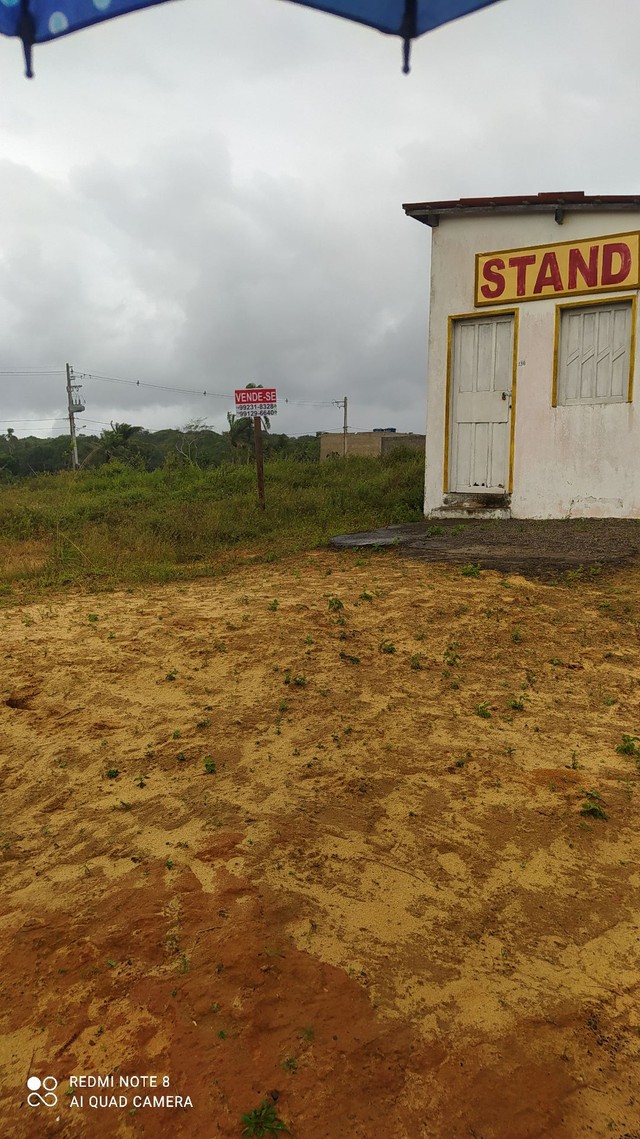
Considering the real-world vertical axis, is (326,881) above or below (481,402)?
below

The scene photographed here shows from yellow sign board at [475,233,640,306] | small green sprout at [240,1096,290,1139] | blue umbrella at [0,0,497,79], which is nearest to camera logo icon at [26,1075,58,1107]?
small green sprout at [240,1096,290,1139]

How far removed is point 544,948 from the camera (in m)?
2.35

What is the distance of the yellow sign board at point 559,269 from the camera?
8.16m

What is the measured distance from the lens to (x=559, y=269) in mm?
8477

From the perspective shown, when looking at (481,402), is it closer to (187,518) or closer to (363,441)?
(187,518)

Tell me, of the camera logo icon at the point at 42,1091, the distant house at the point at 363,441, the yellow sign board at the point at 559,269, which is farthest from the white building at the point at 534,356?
the distant house at the point at 363,441

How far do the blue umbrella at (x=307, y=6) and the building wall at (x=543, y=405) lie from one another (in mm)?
7433

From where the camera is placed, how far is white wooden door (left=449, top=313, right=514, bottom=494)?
9008 mm

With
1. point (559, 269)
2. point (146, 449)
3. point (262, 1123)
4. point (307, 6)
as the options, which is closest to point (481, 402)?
point (559, 269)

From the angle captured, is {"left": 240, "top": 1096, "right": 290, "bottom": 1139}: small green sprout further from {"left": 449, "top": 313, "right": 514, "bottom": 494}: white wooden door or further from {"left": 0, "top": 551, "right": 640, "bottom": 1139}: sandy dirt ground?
{"left": 449, "top": 313, "right": 514, "bottom": 494}: white wooden door

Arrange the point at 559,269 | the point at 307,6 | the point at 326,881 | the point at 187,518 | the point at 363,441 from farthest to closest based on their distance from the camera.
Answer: the point at 363,441 → the point at 187,518 → the point at 559,269 → the point at 326,881 → the point at 307,6

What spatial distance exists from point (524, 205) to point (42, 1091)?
9.33 m

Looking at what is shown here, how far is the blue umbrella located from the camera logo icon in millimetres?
2583

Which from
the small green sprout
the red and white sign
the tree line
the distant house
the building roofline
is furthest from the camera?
the distant house
